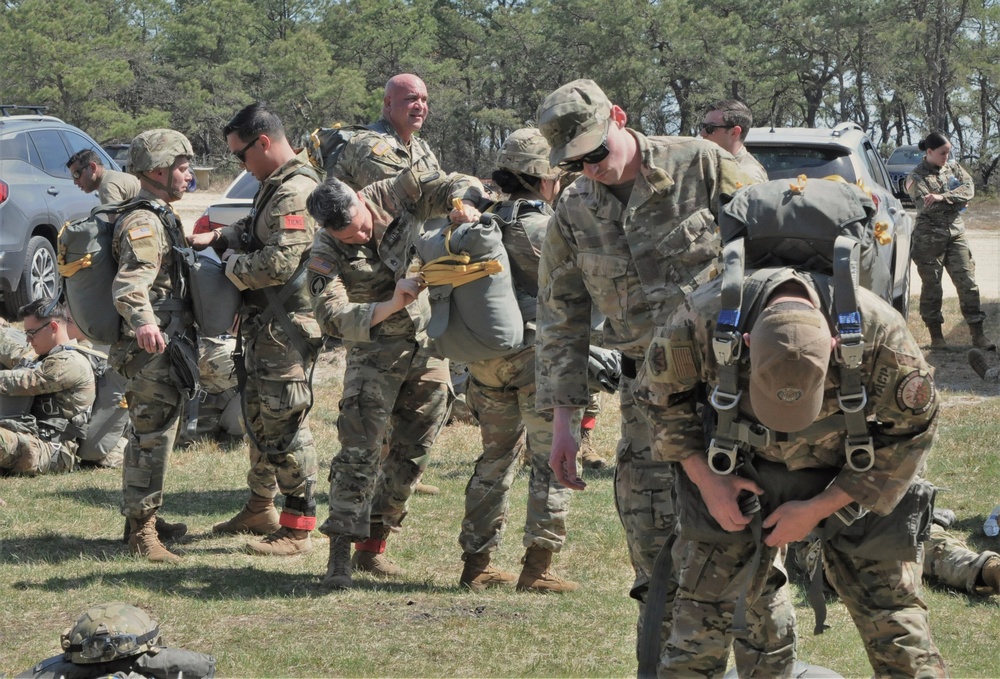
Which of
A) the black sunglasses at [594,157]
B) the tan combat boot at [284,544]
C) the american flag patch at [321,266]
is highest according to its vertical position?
the black sunglasses at [594,157]

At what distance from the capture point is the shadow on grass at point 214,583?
5480mm

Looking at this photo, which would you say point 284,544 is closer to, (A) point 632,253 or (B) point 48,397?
(B) point 48,397

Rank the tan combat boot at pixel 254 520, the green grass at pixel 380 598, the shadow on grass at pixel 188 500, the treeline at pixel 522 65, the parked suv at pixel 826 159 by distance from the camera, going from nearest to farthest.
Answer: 1. the green grass at pixel 380 598
2. the tan combat boot at pixel 254 520
3. the shadow on grass at pixel 188 500
4. the parked suv at pixel 826 159
5. the treeline at pixel 522 65

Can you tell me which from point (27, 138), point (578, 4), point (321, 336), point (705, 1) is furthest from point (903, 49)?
point (321, 336)

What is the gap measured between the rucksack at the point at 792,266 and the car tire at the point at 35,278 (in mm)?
10224

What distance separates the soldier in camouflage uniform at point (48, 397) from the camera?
8109mm

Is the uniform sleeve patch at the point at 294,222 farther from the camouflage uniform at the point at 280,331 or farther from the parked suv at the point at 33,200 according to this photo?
the parked suv at the point at 33,200

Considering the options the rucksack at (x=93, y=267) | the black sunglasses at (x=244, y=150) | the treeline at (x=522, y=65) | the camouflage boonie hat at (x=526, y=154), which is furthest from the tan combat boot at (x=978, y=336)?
the treeline at (x=522, y=65)

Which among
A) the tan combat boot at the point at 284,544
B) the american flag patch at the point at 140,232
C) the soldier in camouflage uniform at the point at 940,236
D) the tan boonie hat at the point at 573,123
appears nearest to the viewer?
the tan boonie hat at the point at 573,123

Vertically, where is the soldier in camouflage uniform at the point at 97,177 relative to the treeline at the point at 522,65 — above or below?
below

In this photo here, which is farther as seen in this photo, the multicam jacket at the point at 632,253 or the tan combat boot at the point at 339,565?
the tan combat boot at the point at 339,565

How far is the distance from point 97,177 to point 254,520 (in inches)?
211

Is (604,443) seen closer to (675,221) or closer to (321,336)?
(321,336)

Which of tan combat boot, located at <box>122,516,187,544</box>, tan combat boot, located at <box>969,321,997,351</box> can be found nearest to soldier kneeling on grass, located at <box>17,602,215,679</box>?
tan combat boot, located at <box>122,516,187,544</box>
